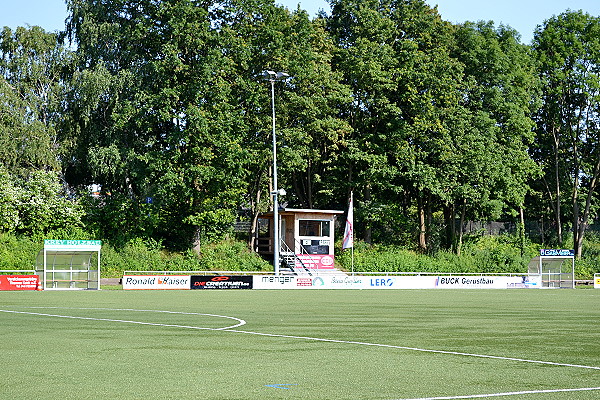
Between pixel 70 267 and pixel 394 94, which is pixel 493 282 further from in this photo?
pixel 70 267

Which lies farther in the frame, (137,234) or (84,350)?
(137,234)

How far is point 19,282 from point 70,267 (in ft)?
9.06

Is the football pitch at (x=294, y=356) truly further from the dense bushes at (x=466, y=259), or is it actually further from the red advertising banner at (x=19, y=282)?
the dense bushes at (x=466, y=259)

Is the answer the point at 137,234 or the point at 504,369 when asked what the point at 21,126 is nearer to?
the point at 137,234

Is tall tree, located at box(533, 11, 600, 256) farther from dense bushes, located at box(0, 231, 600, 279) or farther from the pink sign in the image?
the pink sign

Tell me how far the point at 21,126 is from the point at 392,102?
28.3 metres

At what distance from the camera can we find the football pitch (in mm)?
9000

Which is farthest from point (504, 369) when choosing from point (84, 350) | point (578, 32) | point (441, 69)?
point (578, 32)

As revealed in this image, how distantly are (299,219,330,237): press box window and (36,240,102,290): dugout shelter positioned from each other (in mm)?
19446

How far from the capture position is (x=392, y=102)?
60875 millimetres

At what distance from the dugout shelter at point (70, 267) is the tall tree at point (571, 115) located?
145ft

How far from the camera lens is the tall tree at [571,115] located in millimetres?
67250

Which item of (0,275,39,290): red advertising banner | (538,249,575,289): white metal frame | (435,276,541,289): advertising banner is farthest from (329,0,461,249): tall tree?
(0,275,39,290): red advertising banner

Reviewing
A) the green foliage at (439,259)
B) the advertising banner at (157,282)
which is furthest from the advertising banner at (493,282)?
the advertising banner at (157,282)
